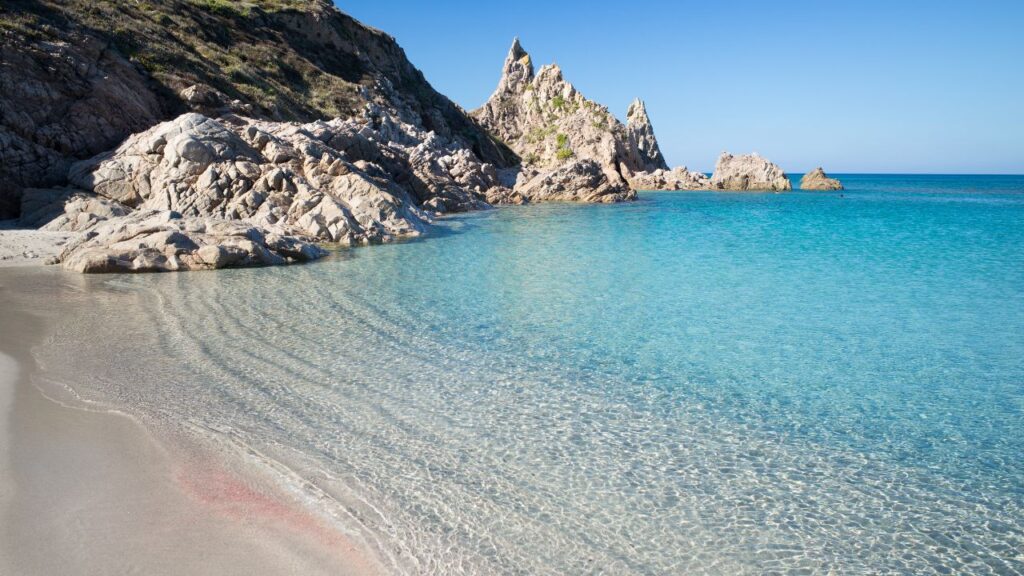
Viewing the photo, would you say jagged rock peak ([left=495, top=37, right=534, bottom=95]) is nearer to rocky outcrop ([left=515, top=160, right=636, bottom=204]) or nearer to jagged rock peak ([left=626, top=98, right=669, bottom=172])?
jagged rock peak ([left=626, top=98, right=669, bottom=172])

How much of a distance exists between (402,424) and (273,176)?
19.3m

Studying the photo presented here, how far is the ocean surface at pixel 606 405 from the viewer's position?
5.19m

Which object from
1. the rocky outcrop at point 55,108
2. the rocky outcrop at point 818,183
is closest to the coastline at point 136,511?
the rocky outcrop at point 55,108

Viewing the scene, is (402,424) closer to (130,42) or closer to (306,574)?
(306,574)

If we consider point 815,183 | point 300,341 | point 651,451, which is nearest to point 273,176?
point 300,341

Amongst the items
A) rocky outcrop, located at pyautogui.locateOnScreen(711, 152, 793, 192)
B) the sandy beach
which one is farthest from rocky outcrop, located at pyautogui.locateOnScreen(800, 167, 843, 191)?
the sandy beach

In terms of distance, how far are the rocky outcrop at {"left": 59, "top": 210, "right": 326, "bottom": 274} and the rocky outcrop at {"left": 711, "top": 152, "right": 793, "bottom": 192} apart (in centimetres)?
8110

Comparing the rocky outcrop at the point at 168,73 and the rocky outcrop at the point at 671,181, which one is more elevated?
the rocky outcrop at the point at 168,73

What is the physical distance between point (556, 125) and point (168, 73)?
59.8 metres

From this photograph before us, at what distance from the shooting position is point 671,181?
90125 millimetres

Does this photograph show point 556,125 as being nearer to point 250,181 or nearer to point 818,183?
point 818,183

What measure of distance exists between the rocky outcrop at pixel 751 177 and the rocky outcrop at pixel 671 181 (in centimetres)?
206

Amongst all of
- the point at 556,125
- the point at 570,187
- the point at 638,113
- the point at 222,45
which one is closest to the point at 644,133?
the point at 638,113

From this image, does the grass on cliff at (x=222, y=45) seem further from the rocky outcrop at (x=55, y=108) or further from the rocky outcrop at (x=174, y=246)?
the rocky outcrop at (x=174, y=246)
